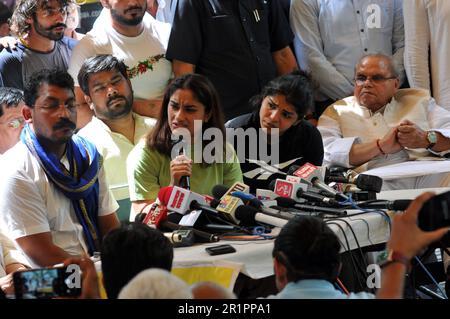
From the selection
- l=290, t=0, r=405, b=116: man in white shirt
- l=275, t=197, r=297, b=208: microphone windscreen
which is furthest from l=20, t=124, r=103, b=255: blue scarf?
l=290, t=0, r=405, b=116: man in white shirt

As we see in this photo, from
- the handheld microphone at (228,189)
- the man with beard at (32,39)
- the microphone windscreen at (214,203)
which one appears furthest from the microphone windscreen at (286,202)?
the man with beard at (32,39)

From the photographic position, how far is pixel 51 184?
138 inches

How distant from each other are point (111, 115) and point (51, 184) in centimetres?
Result: 110

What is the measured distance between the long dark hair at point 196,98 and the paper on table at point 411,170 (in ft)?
3.22

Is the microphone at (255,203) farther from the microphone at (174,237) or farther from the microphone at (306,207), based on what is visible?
the microphone at (174,237)

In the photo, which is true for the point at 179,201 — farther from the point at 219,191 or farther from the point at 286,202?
the point at 286,202

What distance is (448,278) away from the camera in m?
3.67

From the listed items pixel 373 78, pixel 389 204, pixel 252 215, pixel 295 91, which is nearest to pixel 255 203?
pixel 252 215

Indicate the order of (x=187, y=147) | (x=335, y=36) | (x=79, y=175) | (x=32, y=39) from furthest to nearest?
(x=335, y=36), (x=32, y=39), (x=187, y=147), (x=79, y=175)

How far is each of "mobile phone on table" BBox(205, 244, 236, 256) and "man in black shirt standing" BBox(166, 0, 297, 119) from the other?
188cm

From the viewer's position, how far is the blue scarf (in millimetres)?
3492

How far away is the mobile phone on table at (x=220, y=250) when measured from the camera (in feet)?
10.1

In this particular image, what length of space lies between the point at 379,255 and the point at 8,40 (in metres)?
2.18

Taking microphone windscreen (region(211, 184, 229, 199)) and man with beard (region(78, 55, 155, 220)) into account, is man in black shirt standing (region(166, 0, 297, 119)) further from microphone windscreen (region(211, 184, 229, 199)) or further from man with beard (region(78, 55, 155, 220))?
microphone windscreen (region(211, 184, 229, 199))
